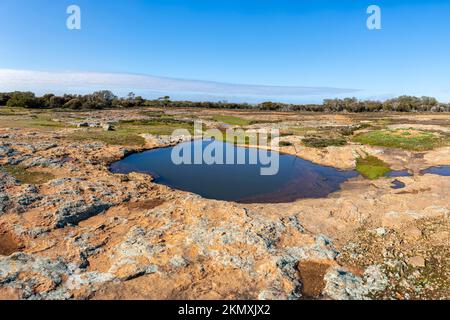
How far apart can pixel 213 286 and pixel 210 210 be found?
237 inches

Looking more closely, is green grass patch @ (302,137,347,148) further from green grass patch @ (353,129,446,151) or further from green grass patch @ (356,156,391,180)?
green grass patch @ (356,156,391,180)

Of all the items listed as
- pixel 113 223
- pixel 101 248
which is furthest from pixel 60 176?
pixel 101 248

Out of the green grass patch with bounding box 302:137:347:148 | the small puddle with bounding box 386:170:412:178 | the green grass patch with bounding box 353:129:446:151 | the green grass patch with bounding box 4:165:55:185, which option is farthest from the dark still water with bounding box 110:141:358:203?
the green grass patch with bounding box 353:129:446:151

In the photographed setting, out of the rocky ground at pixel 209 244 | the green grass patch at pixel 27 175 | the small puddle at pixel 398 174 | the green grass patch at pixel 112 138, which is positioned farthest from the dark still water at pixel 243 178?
the green grass patch at pixel 27 175

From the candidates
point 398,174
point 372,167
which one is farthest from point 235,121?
point 398,174

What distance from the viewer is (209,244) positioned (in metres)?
13.0

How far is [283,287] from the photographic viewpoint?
412 inches

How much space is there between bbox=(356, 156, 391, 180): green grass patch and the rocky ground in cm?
557

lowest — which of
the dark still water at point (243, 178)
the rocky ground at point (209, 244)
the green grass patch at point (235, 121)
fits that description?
the rocky ground at point (209, 244)

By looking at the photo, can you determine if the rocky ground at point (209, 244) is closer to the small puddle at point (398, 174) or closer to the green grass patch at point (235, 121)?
the small puddle at point (398, 174)

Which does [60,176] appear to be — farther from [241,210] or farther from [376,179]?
[376,179]

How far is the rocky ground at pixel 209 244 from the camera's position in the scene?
34.1 feet

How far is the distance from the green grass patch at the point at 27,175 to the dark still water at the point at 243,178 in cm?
548

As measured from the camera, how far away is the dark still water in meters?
22.0
